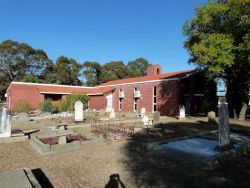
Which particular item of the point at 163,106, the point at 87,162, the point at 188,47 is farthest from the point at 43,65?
the point at 87,162

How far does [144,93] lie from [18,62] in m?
42.0

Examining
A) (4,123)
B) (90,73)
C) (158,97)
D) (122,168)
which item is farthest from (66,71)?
(122,168)

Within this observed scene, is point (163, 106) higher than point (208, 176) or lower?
higher

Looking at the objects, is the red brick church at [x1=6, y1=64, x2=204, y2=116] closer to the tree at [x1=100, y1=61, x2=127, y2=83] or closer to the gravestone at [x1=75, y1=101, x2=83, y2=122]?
the gravestone at [x1=75, y1=101, x2=83, y2=122]

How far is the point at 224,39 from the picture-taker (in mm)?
19375

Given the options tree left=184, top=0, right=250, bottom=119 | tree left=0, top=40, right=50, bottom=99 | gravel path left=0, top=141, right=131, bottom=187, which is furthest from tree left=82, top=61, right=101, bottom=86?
gravel path left=0, top=141, right=131, bottom=187

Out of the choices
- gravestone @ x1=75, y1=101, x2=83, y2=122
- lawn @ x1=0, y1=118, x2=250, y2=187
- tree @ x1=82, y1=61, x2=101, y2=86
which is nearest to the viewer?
lawn @ x1=0, y1=118, x2=250, y2=187

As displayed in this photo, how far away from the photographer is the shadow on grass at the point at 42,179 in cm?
642

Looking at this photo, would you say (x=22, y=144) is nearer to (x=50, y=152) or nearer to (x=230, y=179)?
(x=50, y=152)

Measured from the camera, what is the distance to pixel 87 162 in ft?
28.0

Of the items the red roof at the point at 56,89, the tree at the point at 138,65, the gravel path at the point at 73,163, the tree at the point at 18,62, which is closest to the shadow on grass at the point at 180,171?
the gravel path at the point at 73,163

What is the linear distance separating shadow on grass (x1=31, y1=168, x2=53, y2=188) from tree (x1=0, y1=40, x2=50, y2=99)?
173ft

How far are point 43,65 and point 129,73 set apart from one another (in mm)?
25591

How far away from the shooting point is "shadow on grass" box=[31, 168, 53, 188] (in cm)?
642
